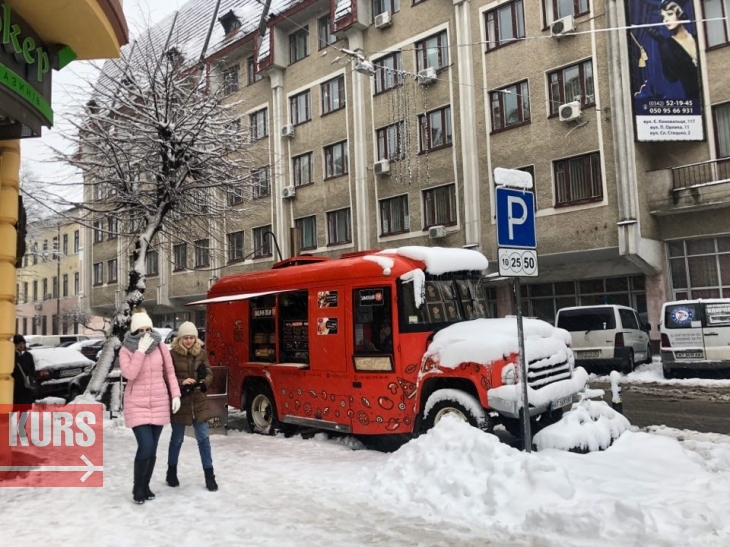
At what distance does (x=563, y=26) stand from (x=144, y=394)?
19084mm

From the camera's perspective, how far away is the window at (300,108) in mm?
29872

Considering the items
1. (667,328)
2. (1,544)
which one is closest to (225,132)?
(1,544)

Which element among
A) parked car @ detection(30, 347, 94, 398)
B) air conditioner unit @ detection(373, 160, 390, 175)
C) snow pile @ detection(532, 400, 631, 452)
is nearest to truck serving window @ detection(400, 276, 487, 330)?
snow pile @ detection(532, 400, 631, 452)

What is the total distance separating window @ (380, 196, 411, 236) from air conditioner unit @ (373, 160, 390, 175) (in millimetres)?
1128

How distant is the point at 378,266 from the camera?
830cm

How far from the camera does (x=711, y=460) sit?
6.57 meters

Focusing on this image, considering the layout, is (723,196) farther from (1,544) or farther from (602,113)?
(1,544)

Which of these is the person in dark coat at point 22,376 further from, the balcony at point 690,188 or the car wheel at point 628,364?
the balcony at point 690,188

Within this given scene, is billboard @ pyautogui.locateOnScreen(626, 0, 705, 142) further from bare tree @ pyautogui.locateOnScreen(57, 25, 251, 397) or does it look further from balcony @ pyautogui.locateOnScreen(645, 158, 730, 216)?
bare tree @ pyautogui.locateOnScreen(57, 25, 251, 397)

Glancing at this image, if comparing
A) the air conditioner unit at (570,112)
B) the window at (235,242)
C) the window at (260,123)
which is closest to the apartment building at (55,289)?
the window at (235,242)

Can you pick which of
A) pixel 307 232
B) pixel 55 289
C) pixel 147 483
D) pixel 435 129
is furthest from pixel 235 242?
pixel 55 289

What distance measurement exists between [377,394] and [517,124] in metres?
16.0

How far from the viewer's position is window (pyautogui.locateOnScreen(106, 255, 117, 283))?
42062 millimetres

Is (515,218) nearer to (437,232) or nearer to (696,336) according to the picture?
(696,336)
